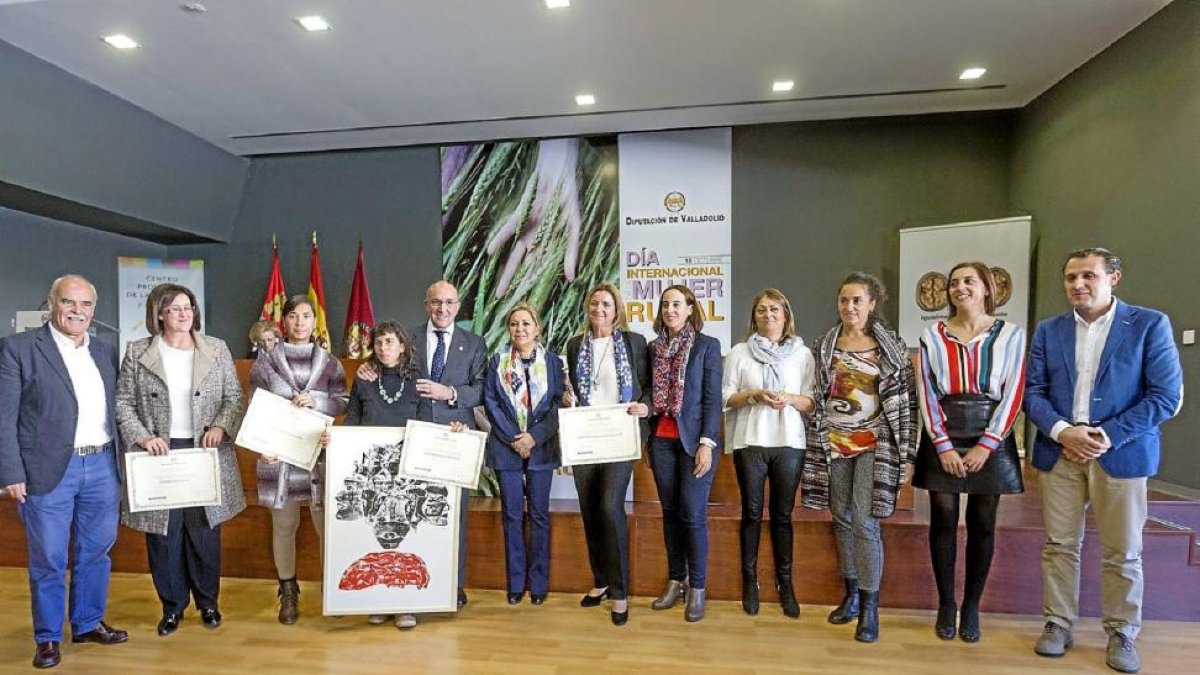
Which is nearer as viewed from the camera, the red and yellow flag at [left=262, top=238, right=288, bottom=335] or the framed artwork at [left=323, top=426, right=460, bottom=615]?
the framed artwork at [left=323, top=426, right=460, bottom=615]

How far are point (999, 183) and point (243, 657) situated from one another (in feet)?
21.1

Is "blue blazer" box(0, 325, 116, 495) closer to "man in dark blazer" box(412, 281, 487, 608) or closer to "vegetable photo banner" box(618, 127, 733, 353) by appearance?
"man in dark blazer" box(412, 281, 487, 608)

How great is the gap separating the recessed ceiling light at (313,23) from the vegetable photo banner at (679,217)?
2.89 m

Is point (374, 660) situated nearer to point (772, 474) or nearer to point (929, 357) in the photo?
point (772, 474)

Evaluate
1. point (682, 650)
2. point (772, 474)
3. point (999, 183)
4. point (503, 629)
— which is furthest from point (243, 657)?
point (999, 183)

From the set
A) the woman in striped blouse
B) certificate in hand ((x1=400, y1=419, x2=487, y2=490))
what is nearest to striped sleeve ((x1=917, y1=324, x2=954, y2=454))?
the woman in striped blouse

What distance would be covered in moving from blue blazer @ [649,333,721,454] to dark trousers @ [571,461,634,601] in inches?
11.9

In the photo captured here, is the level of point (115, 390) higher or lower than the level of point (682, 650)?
higher

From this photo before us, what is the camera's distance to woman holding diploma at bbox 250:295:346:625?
2705 millimetres

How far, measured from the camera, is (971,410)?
2389 millimetres

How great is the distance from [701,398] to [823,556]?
0.99 m

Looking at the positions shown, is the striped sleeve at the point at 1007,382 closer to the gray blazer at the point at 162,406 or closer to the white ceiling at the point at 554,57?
the white ceiling at the point at 554,57

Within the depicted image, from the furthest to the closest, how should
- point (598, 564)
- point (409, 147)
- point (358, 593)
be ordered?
point (409, 147), point (598, 564), point (358, 593)

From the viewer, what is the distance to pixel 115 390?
8.38 ft
